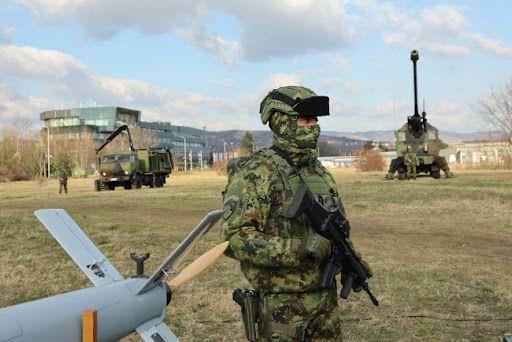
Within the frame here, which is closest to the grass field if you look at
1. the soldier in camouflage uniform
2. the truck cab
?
the soldier in camouflage uniform

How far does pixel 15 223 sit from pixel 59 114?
10448 centimetres

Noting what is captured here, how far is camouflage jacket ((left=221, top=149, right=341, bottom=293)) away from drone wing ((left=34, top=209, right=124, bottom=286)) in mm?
765

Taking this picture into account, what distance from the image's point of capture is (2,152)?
56.6 m

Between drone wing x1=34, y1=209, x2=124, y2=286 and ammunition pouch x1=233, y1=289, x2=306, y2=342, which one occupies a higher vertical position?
drone wing x1=34, y1=209, x2=124, y2=286

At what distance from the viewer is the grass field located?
5.12 m

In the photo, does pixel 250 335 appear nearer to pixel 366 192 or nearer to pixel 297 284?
pixel 297 284

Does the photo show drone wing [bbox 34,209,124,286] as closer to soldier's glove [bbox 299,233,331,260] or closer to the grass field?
soldier's glove [bbox 299,233,331,260]

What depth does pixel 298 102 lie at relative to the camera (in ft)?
9.25

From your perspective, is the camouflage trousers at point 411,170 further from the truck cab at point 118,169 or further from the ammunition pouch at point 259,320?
the ammunition pouch at point 259,320

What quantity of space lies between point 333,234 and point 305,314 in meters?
0.46

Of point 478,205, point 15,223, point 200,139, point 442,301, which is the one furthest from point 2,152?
point 200,139

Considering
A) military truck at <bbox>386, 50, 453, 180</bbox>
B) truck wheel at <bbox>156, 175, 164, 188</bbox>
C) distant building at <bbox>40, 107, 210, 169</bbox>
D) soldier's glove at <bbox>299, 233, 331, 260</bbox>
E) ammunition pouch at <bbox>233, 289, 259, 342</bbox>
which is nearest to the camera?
soldier's glove at <bbox>299, 233, 331, 260</bbox>

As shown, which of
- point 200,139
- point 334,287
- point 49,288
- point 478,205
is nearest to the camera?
point 334,287

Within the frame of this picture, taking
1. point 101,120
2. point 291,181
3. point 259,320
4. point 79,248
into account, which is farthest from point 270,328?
point 101,120
